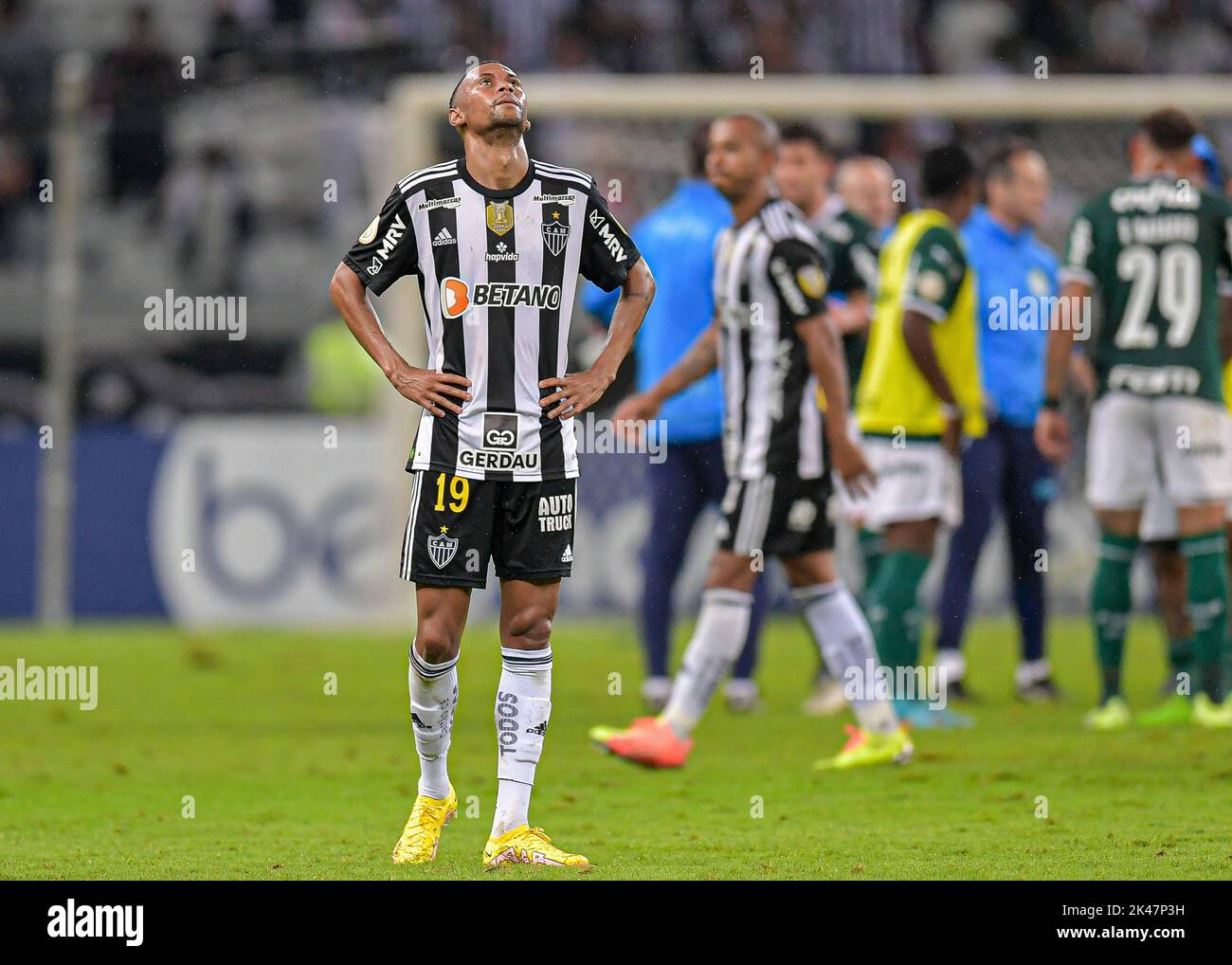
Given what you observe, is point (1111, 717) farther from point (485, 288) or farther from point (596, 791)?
point (485, 288)

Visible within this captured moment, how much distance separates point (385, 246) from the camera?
539 cm

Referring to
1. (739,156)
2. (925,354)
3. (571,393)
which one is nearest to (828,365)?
(739,156)

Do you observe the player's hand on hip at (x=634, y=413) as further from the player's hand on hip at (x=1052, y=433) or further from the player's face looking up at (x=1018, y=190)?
the player's face looking up at (x=1018, y=190)

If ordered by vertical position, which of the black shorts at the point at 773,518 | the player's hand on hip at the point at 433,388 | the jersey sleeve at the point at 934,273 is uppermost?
the jersey sleeve at the point at 934,273

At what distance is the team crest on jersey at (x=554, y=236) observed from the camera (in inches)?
213

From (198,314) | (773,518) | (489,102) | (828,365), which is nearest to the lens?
(489,102)

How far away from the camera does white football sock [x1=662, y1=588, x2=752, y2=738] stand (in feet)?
23.9

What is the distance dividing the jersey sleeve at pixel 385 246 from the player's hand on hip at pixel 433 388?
0.80 ft

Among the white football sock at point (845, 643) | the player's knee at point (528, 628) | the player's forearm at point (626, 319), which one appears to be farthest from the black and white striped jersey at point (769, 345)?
the player's knee at point (528, 628)

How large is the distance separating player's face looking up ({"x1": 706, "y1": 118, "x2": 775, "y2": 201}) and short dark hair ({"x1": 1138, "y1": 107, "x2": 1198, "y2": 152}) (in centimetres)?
202

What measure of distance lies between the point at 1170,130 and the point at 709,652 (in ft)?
9.93
